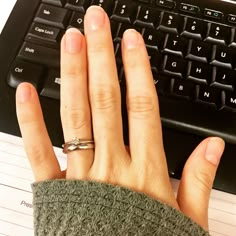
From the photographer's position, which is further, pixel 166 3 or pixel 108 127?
pixel 166 3

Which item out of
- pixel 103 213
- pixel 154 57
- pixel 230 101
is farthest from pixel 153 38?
pixel 103 213

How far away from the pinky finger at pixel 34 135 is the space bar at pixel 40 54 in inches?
2.5

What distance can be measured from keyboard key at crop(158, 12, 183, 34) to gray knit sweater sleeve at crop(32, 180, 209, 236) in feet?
0.80

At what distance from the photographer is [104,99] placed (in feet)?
1.59

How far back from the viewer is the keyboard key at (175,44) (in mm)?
552

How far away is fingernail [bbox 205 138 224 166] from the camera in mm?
463

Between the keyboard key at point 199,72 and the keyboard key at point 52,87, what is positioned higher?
the keyboard key at point 199,72

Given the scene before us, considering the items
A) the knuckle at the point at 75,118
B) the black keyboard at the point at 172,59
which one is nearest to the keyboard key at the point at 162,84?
the black keyboard at the point at 172,59

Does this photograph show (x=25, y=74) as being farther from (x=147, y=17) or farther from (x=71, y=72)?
(x=147, y=17)

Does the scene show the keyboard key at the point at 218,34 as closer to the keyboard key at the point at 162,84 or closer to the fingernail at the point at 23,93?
the keyboard key at the point at 162,84

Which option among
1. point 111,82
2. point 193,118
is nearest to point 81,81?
point 111,82

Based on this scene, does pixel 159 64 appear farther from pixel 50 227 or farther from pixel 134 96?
pixel 50 227

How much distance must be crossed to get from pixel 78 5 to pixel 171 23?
5.1 inches

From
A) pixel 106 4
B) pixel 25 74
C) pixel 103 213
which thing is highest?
pixel 106 4
